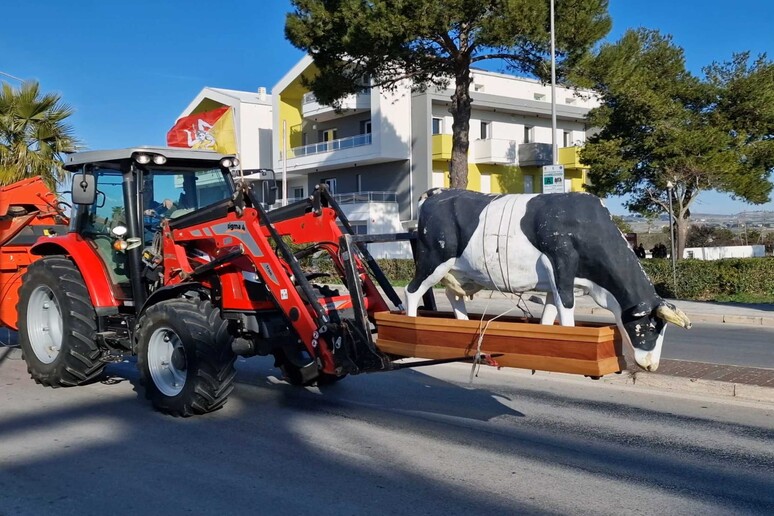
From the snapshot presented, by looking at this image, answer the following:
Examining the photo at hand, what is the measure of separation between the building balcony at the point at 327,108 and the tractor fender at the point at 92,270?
2940 cm

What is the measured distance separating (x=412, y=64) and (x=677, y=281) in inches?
408

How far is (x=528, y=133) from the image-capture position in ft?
137

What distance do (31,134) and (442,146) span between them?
71.0ft

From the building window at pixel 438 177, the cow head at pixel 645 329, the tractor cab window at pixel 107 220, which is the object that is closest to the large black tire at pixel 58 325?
the tractor cab window at pixel 107 220

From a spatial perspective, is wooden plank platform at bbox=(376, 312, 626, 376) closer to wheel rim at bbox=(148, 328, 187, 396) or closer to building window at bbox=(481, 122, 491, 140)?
wheel rim at bbox=(148, 328, 187, 396)

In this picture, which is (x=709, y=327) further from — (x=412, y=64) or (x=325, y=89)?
(x=325, y=89)

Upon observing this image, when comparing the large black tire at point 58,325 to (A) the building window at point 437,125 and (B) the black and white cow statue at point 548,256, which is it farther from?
(A) the building window at point 437,125

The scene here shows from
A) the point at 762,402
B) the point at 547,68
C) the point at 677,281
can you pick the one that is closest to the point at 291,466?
the point at 762,402

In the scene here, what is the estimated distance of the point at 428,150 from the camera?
1448 inches

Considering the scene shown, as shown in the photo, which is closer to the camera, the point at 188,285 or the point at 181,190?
the point at 188,285

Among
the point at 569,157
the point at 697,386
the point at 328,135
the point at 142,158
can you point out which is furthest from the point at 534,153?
the point at 142,158

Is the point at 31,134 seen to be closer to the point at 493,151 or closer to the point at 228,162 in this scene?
the point at 228,162

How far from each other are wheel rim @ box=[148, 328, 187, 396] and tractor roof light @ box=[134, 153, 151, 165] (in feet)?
5.96

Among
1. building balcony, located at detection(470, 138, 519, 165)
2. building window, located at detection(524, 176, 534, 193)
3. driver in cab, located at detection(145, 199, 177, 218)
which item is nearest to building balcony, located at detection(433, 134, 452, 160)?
building balcony, located at detection(470, 138, 519, 165)
